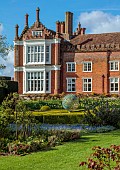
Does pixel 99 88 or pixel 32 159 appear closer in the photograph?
pixel 32 159

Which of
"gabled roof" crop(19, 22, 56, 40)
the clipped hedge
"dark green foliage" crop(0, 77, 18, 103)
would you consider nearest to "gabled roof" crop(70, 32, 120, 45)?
"gabled roof" crop(19, 22, 56, 40)

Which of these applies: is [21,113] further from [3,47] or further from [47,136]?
[3,47]

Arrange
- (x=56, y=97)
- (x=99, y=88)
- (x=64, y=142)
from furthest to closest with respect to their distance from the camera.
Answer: (x=99, y=88)
(x=56, y=97)
(x=64, y=142)

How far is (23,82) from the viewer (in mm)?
53219

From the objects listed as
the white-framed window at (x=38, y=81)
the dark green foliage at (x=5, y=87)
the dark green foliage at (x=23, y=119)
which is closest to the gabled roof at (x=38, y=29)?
the white-framed window at (x=38, y=81)

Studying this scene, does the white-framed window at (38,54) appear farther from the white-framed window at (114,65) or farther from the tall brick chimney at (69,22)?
the white-framed window at (114,65)

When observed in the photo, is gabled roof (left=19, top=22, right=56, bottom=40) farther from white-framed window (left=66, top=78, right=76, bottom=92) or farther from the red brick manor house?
white-framed window (left=66, top=78, right=76, bottom=92)

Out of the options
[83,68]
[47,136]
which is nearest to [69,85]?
[83,68]

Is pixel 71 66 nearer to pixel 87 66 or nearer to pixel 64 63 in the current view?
pixel 64 63

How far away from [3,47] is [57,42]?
22332 millimetres

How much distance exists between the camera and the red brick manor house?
50406 millimetres

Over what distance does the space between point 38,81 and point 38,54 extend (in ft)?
11.8

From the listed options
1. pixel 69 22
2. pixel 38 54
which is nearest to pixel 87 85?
pixel 38 54

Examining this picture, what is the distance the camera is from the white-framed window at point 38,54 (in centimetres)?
5225
